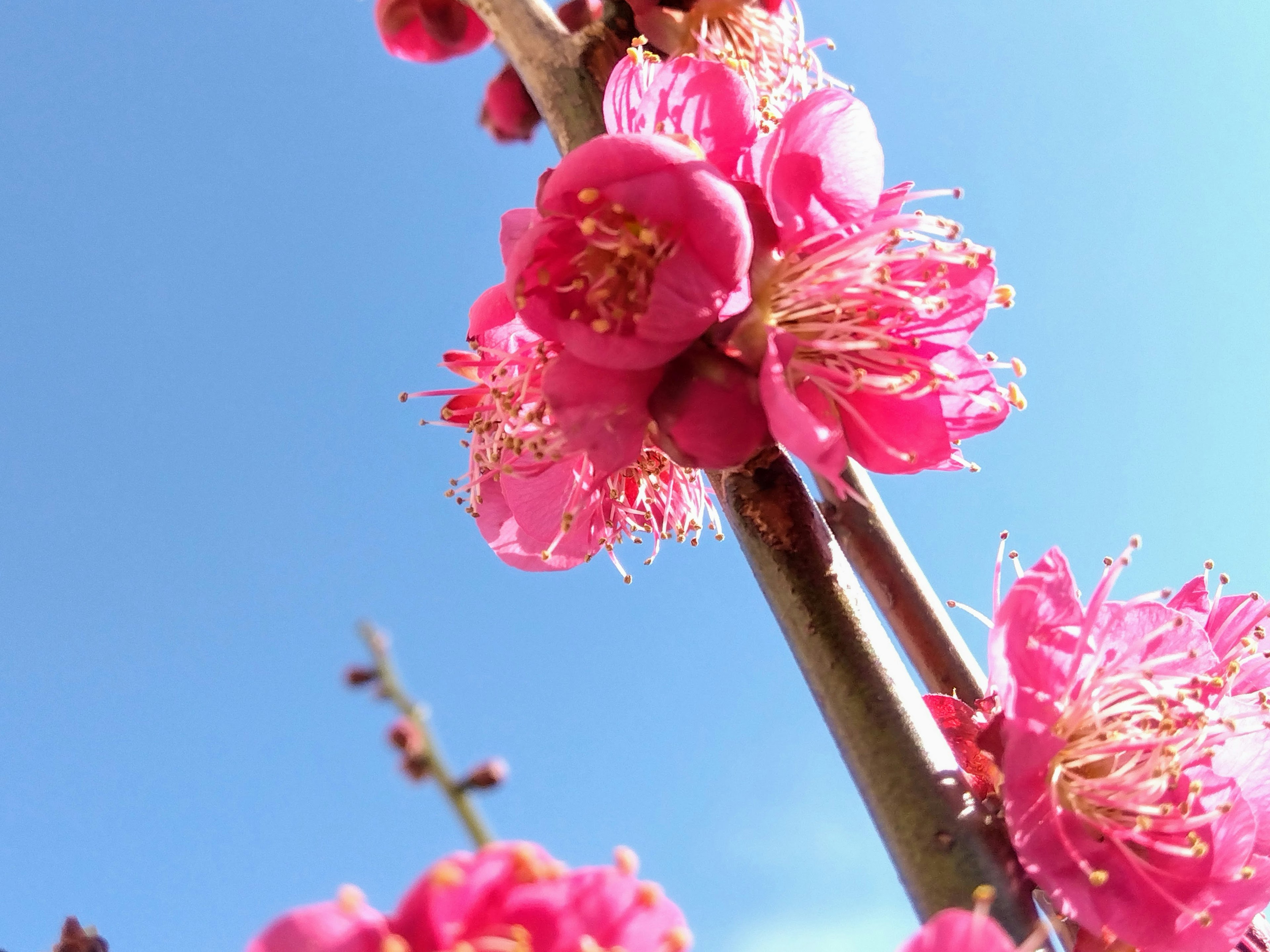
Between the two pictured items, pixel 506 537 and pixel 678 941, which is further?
pixel 506 537

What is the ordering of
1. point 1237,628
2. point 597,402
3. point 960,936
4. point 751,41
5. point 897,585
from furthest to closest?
1. point 751,41
2. point 897,585
3. point 1237,628
4. point 597,402
5. point 960,936

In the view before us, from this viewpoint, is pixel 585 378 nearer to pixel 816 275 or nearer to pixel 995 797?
pixel 816 275

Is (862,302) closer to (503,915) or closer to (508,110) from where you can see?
(503,915)

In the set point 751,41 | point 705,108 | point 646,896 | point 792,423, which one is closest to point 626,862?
point 646,896

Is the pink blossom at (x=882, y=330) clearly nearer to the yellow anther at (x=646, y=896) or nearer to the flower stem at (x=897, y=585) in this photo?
the flower stem at (x=897, y=585)

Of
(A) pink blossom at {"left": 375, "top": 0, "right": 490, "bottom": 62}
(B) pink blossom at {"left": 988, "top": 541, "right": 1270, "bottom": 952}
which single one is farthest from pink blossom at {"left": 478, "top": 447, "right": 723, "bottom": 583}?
(A) pink blossom at {"left": 375, "top": 0, "right": 490, "bottom": 62}

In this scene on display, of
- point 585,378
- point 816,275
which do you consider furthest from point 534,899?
point 816,275

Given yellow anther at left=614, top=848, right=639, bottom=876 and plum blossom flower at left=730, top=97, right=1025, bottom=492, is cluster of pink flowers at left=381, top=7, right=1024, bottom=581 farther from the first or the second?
yellow anther at left=614, top=848, right=639, bottom=876
